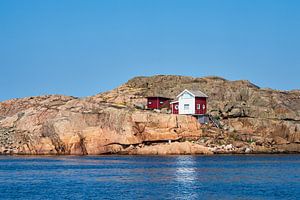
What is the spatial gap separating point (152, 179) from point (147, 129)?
4110 centimetres

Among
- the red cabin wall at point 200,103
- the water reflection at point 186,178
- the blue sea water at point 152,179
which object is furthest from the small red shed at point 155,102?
the water reflection at point 186,178

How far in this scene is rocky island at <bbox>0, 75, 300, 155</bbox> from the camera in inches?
4181

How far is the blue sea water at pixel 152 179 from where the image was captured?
5291 cm

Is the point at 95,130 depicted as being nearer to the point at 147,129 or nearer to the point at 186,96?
the point at 147,129

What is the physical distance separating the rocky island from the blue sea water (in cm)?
1185

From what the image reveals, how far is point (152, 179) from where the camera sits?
215ft

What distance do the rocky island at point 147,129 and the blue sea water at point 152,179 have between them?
11.8m

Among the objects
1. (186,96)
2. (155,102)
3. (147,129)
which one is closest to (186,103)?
(186,96)

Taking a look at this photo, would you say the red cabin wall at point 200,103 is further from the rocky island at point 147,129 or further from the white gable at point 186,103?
the rocky island at point 147,129

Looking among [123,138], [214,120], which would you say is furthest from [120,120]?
[214,120]

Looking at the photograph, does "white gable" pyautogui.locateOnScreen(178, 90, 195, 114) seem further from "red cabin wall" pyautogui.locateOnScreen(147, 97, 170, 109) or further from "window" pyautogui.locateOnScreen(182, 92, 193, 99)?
"red cabin wall" pyautogui.locateOnScreen(147, 97, 170, 109)

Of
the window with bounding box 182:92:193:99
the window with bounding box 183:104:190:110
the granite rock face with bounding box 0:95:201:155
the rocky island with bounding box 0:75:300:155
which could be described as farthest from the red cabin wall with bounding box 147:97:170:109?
the granite rock face with bounding box 0:95:201:155

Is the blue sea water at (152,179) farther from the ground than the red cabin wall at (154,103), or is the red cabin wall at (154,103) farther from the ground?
the red cabin wall at (154,103)

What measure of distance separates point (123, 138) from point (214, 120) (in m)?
19.2
